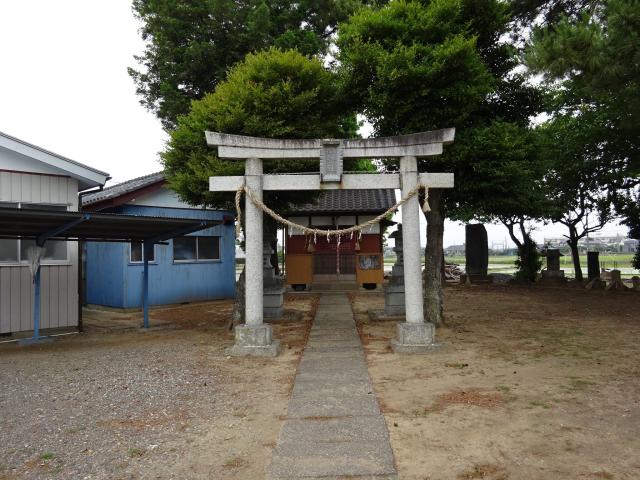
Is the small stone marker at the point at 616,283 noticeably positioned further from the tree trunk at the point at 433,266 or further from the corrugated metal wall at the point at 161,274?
the corrugated metal wall at the point at 161,274

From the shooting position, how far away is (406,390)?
5.55 m

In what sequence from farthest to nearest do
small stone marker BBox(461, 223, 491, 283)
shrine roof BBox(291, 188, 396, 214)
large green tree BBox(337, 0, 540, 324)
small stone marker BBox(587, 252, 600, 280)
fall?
small stone marker BBox(461, 223, 491, 283), small stone marker BBox(587, 252, 600, 280), shrine roof BBox(291, 188, 396, 214), large green tree BBox(337, 0, 540, 324)

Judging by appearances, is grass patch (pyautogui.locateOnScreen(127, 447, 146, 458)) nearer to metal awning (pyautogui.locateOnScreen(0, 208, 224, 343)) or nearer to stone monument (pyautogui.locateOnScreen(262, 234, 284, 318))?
metal awning (pyautogui.locateOnScreen(0, 208, 224, 343))

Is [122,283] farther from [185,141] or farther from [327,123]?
[327,123]

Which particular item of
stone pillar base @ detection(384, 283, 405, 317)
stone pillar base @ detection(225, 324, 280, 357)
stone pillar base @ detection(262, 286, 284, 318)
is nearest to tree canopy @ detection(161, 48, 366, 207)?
stone pillar base @ detection(262, 286, 284, 318)

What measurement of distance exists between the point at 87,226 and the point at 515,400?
8117 mm

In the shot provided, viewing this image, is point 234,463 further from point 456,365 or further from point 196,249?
point 196,249

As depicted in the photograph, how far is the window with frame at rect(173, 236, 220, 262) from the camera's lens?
15.5 m

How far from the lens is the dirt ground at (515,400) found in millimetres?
3586

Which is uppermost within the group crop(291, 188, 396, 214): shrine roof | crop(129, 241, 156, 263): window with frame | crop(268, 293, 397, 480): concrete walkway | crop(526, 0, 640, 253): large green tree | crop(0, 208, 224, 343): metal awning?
crop(526, 0, 640, 253): large green tree

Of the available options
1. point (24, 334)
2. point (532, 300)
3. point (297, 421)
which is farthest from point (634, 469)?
point (532, 300)

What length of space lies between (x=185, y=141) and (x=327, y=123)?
10.0 feet

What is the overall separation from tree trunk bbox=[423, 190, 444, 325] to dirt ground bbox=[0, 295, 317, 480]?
306cm

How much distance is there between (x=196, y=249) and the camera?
628 inches
